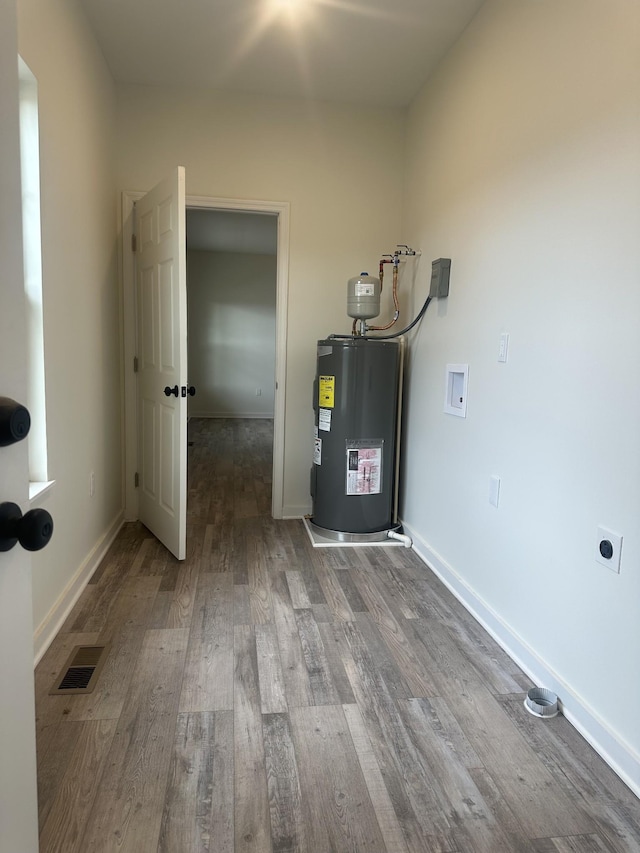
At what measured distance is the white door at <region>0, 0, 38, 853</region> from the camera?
71 cm

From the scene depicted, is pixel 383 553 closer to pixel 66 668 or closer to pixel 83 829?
pixel 66 668

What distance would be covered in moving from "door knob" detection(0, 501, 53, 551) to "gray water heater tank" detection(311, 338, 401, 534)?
2599 millimetres

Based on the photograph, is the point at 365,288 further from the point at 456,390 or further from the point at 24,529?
the point at 24,529

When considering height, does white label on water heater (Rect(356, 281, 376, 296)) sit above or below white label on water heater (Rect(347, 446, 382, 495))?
above

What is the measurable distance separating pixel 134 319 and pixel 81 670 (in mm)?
2152

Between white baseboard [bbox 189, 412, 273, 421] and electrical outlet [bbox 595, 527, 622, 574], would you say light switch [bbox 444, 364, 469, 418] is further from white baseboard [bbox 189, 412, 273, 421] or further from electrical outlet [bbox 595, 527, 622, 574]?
white baseboard [bbox 189, 412, 273, 421]

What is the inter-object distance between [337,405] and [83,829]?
2.33 m

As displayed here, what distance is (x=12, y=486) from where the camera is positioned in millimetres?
739

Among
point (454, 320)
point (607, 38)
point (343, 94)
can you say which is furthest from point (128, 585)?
point (343, 94)

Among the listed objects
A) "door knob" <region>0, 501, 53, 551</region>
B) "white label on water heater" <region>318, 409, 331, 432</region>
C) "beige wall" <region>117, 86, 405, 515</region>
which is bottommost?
"white label on water heater" <region>318, 409, 331, 432</region>

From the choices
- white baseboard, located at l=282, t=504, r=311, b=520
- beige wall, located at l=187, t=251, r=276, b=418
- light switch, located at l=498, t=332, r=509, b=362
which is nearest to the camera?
light switch, located at l=498, t=332, r=509, b=362

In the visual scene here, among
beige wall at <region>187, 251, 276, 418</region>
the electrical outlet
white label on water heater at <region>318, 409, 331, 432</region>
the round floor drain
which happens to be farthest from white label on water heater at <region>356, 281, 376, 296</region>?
beige wall at <region>187, 251, 276, 418</region>

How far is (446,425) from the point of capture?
2830 mm

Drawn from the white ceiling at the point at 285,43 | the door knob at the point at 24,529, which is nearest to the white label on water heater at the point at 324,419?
the white ceiling at the point at 285,43
